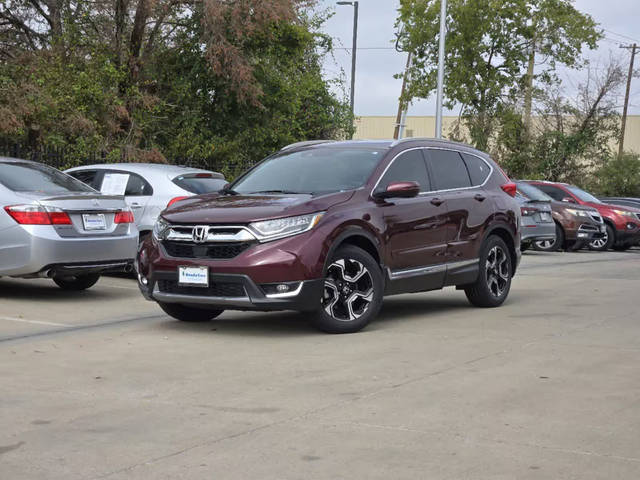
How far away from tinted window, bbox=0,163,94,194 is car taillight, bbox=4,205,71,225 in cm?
36

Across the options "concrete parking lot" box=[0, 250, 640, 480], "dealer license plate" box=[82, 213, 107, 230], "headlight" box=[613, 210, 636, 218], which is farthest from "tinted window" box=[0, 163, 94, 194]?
"headlight" box=[613, 210, 636, 218]

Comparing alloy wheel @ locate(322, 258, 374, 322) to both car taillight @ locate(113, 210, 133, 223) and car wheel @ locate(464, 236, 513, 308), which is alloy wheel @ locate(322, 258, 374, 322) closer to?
car wheel @ locate(464, 236, 513, 308)

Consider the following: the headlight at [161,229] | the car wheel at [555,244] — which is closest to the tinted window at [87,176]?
the headlight at [161,229]

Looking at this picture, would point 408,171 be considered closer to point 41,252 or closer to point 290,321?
point 290,321

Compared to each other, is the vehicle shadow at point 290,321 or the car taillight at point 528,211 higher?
the car taillight at point 528,211

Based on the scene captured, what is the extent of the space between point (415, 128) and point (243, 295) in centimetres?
7028

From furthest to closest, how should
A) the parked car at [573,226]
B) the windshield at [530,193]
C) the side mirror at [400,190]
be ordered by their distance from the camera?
the parked car at [573,226] → the windshield at [530,193] → the side mirror at [400,190]

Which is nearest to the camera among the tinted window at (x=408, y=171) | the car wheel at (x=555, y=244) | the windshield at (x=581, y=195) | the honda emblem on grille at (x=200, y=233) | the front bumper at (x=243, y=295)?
the front bumper at (x=243, y=295)

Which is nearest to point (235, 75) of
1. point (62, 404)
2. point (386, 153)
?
point (386, 153)

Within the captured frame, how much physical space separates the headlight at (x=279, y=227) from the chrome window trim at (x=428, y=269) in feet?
3.91

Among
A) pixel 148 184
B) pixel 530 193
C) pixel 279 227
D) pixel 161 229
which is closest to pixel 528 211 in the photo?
pixel 530 193

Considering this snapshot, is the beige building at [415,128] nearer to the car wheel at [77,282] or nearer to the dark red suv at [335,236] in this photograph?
the car wheel at [77,282]

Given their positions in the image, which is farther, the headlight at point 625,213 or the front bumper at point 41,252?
the headlight at point 625,213

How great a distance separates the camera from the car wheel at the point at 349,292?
8.70 m
